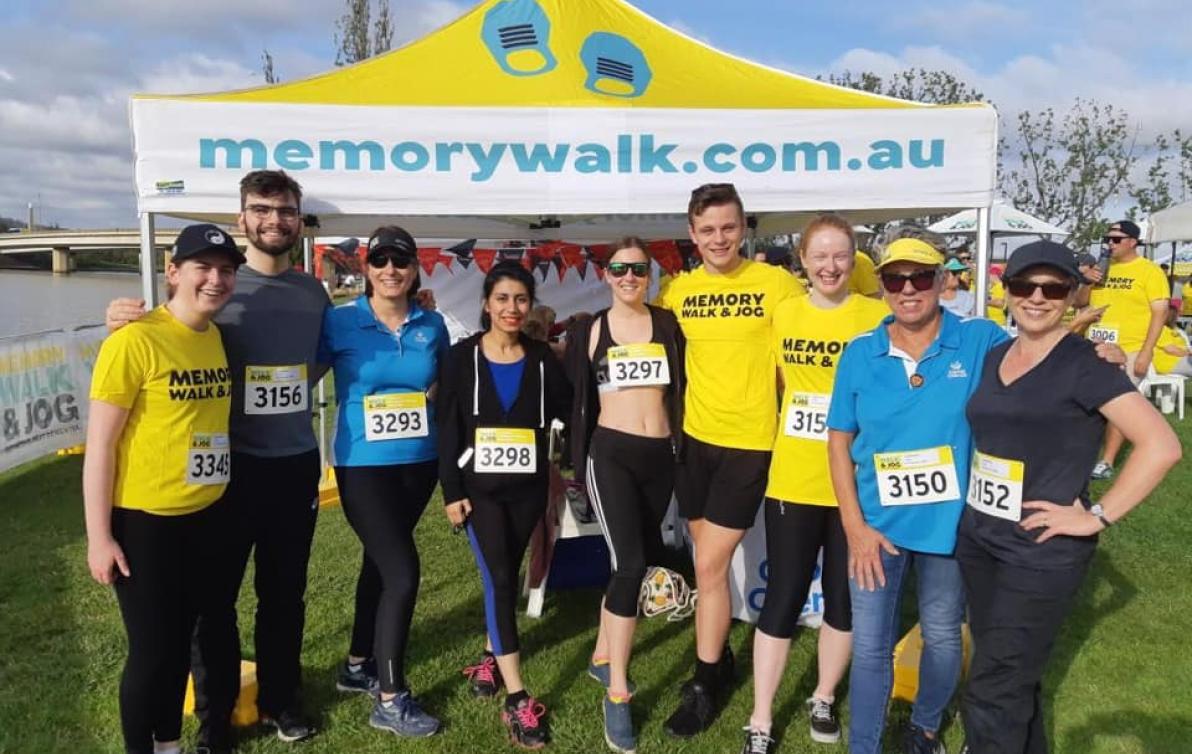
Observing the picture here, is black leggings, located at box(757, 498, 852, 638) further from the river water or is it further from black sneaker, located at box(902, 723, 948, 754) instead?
the river water

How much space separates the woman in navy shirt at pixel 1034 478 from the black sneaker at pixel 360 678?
83.3 inches

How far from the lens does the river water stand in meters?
14.2

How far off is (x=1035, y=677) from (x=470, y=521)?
1733mm

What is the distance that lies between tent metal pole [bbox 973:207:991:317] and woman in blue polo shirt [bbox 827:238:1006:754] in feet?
3.56

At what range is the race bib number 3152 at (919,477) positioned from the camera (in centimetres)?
213

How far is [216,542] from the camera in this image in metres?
2.32

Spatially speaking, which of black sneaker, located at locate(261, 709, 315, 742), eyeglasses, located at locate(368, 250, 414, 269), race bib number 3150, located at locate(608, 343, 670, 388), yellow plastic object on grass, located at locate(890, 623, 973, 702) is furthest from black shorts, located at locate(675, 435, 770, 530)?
black sneaker, located at locate(261, 709, 315, 742)

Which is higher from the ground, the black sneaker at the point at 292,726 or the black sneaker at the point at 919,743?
the black sneaker at the point at 919,743

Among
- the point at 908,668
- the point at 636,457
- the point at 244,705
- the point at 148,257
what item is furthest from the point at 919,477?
the point at 148,257

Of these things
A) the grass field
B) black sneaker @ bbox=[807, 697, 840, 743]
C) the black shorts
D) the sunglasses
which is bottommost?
the grass field

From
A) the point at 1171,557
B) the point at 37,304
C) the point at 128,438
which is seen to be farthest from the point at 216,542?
the point at 37,304

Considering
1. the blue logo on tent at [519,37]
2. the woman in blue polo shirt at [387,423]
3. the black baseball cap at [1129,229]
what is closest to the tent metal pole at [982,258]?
the blue logo on tent at [519,37]

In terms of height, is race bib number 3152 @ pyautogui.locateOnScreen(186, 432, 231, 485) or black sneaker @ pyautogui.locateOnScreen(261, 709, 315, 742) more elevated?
race bib number 3152 @ pyautogui.locateOnScreen(186, 432, 231, 485)

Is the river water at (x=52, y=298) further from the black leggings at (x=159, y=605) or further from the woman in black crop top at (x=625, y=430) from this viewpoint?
the woman in black crop top at (x=625, y=430)
